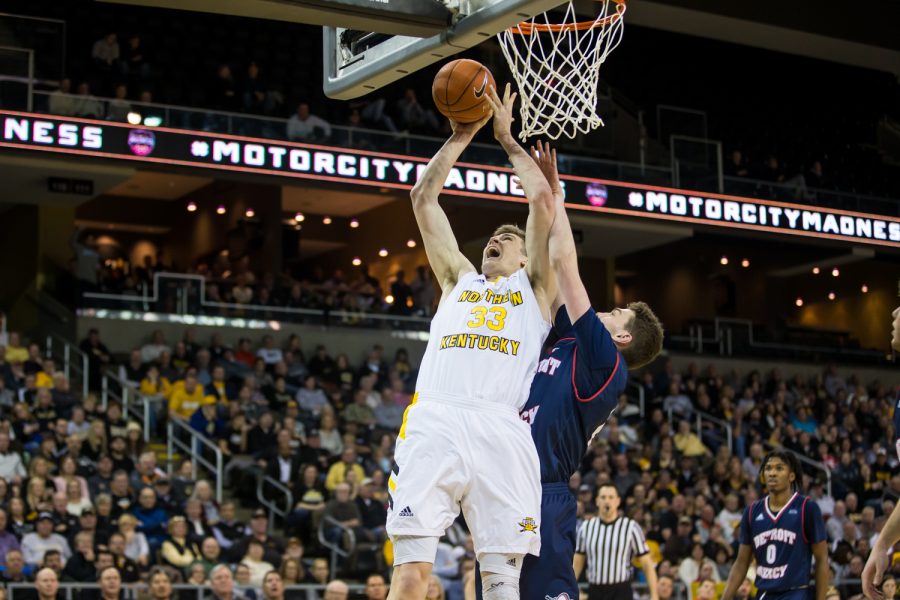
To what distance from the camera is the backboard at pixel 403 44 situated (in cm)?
537

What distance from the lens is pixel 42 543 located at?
11.5 metres

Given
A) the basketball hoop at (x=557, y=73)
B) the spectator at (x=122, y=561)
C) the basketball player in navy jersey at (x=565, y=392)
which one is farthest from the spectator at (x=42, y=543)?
the basketball player in navy jersey at (x=565, y=392)

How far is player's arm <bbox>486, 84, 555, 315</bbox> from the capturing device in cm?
531

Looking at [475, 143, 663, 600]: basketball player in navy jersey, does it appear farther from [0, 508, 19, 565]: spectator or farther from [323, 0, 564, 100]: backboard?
[0, 508, 19, 565]: spectator

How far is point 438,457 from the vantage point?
16.2 feet

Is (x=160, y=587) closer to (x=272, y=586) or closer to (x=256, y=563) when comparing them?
(x=272, y=586)

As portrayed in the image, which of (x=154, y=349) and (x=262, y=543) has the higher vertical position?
(x=154, y=349)

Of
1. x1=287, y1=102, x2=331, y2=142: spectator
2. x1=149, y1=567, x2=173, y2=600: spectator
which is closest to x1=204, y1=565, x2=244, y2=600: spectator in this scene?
x1=149, y1=567, x2=173, y2=600: spectator

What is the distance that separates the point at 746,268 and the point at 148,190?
508 inches

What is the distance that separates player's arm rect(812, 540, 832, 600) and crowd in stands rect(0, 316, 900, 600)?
4007 mm

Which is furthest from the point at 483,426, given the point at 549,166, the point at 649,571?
the point at 649,571

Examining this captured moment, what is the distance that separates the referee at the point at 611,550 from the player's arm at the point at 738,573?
1.69 m

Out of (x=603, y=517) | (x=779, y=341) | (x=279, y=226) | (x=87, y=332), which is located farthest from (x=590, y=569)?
A: (x=779, y=341)

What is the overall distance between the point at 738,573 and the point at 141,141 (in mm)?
10536
